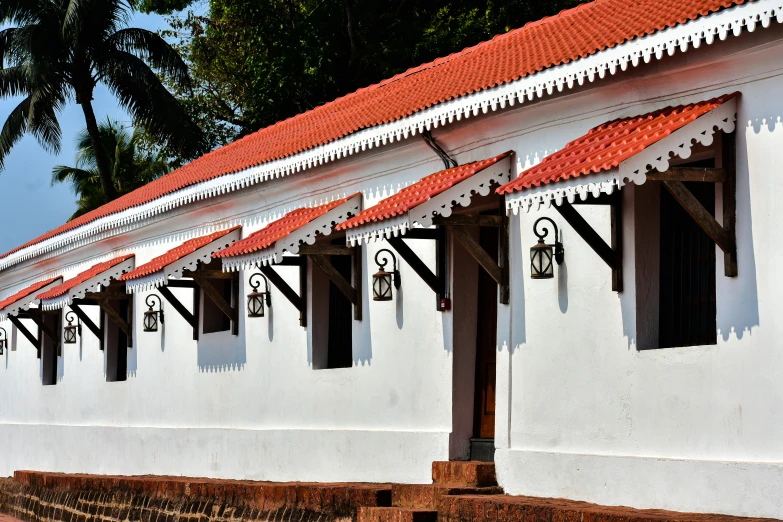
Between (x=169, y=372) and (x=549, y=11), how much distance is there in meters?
12.8

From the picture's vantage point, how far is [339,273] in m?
13.0

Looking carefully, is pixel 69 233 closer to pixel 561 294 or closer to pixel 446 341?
pixel 446 341

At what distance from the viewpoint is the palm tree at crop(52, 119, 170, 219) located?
39719mm

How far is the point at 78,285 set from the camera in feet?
56.9

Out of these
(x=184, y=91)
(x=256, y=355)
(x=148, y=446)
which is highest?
(x=184, y=91)

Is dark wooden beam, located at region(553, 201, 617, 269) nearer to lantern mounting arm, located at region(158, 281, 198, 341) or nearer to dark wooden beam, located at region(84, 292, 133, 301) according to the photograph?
lantern mounting arm, located at region(158, 281, 198, 341)

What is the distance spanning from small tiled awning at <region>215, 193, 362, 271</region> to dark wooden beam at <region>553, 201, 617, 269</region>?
136 inches

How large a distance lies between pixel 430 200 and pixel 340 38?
18.6 metres

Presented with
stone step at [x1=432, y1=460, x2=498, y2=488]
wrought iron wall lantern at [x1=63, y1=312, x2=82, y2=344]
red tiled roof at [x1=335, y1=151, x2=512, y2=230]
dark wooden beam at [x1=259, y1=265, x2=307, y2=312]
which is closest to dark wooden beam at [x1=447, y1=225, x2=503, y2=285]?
red tiled roof at [x1=335, y1=151, x2=512, y2=230]

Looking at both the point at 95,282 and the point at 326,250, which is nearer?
the point at 326,250

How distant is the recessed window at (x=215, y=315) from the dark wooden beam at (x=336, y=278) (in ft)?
10.6

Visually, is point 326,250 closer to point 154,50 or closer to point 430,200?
point 430,200

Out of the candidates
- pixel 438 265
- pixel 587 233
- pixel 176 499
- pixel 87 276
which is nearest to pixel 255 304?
pixel 176 499

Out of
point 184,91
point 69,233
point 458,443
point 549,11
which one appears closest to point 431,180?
point 458,443
